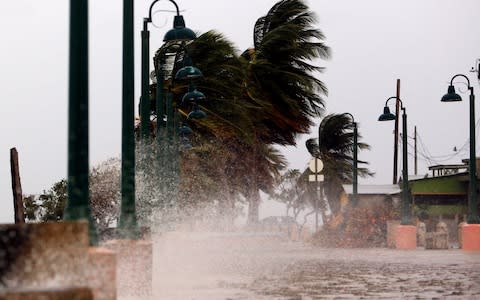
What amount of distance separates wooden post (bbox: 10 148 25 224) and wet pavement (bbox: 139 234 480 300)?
222 inches

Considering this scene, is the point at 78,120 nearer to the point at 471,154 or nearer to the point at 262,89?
the point at 471,154

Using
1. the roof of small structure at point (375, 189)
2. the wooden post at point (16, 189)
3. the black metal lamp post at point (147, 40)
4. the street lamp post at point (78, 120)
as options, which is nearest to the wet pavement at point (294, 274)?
the black metal lamp post at point (147, 40)

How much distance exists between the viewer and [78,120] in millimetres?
10500

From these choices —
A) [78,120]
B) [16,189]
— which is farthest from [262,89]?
[78,120]

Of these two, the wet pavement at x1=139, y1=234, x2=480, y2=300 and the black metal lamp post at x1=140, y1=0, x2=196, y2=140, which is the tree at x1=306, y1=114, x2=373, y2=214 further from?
the black metal lamp post at x1=140, y1=0, x2=196, y2=140

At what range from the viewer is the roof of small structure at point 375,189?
60412 mm

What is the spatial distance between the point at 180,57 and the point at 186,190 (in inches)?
336

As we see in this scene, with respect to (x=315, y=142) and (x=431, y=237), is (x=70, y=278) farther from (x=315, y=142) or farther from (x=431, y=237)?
(x=315, y=142)

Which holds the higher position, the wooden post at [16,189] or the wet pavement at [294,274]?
the wooden post at [16,189]

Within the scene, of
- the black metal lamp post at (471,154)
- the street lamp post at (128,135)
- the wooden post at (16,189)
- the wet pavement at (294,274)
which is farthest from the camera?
the black metal lamp post at (471,154)

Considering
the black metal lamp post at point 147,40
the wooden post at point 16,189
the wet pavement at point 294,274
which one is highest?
the black metal lamp post at point 147,40

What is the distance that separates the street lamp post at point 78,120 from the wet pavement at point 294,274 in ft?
20.7

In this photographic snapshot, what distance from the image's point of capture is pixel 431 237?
39.6 meters

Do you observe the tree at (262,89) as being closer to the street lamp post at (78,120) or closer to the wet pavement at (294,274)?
the wet pavement at (294,274)
